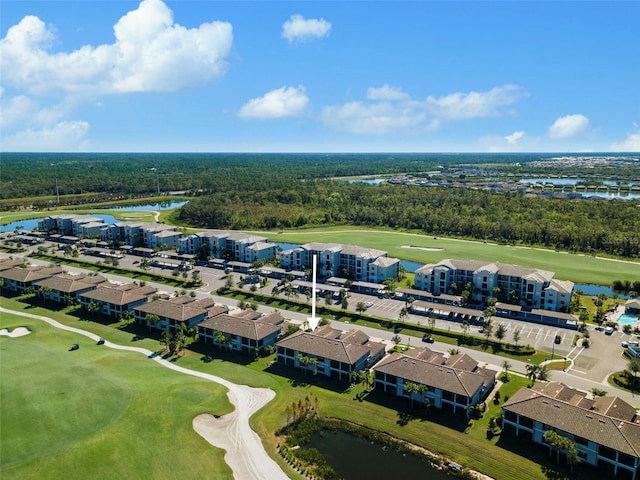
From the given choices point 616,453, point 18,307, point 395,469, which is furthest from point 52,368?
point 616,453

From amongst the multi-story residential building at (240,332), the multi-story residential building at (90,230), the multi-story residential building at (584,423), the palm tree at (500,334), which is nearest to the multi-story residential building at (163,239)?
the multi-story residential building at (90,230)

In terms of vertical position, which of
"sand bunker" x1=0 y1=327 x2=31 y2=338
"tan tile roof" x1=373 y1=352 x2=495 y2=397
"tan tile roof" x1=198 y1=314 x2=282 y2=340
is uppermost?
"tan tile roof" x1=198 y1=314 x2=282 y2=340

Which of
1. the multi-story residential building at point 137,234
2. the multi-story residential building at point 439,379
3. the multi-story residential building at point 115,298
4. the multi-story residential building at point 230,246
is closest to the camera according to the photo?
the multi-story residential building at point 439,379

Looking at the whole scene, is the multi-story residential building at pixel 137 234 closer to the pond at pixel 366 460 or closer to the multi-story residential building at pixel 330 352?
the multi-story residential building at pixel 330 352

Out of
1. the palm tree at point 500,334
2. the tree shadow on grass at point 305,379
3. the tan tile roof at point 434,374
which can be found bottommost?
the tree shadow on grass at point 305,379

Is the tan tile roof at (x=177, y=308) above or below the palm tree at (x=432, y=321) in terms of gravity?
above

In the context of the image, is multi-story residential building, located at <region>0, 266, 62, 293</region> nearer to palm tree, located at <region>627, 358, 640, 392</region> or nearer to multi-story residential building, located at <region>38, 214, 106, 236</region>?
multi-story residential building, located at <region>38, 214, 106, 236</region>

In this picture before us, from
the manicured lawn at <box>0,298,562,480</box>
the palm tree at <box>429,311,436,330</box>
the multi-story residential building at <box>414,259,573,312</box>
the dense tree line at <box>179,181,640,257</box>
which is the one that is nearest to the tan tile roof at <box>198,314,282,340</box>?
the manicured lawn at <box>0,298,562,480</box>

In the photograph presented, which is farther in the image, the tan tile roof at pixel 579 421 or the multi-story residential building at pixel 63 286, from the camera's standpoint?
the multi-story residential building at pixel 63 286
